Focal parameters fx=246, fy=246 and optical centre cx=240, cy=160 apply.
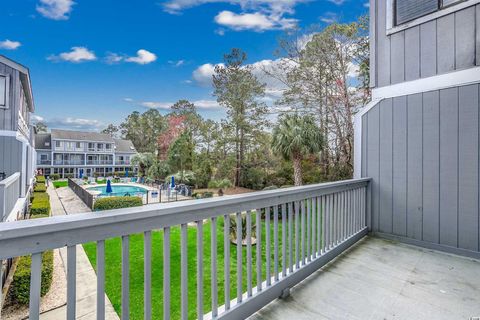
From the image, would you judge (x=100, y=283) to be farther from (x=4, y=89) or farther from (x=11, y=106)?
(x=4, y=89)

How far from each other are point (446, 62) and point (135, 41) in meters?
18.8

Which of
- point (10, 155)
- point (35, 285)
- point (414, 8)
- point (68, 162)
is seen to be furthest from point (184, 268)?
point (68, 162)

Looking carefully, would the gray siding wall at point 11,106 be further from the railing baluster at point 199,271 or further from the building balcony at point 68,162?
the building balcony at point 68,162

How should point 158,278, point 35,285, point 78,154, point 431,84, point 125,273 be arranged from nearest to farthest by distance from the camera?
point 35,285 < point 125,273 < point 431,84 < point 158,278 < point 78,154

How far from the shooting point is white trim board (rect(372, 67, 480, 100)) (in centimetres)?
328

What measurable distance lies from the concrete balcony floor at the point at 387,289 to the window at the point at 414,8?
3487 mm

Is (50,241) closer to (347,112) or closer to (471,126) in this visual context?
(471,126)

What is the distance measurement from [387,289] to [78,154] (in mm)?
36261

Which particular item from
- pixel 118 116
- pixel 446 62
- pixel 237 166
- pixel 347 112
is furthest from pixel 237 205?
pixel 118 116

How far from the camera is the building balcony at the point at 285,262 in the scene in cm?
119

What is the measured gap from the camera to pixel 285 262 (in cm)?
246

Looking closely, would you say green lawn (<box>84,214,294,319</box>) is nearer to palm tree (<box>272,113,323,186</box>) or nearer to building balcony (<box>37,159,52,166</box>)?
palm tree (<box>272,113,323,186</box>)

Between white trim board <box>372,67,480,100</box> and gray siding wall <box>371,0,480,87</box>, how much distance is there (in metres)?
0.07

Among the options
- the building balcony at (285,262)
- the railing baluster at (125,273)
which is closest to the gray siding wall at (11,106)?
the building balcony at (285,262)
